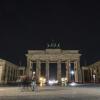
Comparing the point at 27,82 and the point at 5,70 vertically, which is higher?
the point at 5,70

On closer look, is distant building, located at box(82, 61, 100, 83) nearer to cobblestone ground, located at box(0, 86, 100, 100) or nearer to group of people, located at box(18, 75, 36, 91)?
group of people, located at box(18, 75, 36, 91)

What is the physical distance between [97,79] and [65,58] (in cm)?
1909

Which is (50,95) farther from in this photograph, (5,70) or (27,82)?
(5,70)

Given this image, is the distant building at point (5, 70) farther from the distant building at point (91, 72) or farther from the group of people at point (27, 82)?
the group of people at point (27, 82)

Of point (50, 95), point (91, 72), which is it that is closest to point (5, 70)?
point (91, 72)

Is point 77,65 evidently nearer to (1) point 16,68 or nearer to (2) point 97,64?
(2) point 97,64

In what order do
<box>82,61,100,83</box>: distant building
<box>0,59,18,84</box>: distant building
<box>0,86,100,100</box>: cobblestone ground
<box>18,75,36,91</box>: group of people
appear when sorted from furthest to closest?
<box>82,61,100,83</box>: distant building → <box>0,59,18,84</box>: distant building → <box>18,75,36,91</box>: group of people → <box>0,86,100,100</box>: cobblestone ground

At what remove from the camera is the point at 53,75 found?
123000 millimetres

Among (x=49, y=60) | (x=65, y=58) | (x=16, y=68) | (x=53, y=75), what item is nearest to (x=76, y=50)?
(x=65, y=58)

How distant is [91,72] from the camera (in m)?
116

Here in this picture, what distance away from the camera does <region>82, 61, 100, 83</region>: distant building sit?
10600cm

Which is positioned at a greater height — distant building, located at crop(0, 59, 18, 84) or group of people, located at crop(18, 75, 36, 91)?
distant building, located at crop(0, 59, 18, 84)

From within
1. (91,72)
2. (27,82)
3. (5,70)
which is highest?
(91,72)

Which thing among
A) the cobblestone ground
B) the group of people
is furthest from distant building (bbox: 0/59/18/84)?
the cobblestone ground
